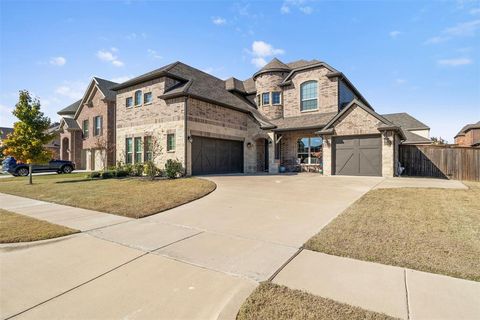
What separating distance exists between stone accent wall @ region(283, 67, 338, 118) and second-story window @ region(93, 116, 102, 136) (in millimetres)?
20700

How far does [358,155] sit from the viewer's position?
16.0 meters

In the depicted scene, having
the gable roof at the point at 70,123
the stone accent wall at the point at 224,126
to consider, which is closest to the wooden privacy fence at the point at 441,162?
the stone accent wall at the point at 224,126

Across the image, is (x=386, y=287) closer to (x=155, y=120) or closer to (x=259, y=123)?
(x=155, y=120)

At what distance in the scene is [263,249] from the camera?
4.41m

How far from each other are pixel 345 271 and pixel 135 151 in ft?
62.4

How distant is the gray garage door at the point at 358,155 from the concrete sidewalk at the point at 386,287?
13.6 m

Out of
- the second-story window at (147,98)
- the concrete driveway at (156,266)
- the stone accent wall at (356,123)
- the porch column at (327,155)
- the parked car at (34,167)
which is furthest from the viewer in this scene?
the parked car at (34,167)

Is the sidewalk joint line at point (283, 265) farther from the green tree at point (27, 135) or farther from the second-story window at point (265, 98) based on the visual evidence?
the second-story window at point (265, 98)

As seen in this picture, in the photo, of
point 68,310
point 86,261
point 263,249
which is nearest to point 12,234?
point 86,261

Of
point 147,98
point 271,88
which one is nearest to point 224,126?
point 147,98

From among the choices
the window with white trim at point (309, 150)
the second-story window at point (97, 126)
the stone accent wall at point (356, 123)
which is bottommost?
the window with white trim at point (309, 150)

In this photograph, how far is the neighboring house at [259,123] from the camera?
52.5 ft

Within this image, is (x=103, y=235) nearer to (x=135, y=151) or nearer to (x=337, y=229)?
(x=337, y=229)

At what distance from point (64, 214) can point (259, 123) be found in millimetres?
16372
